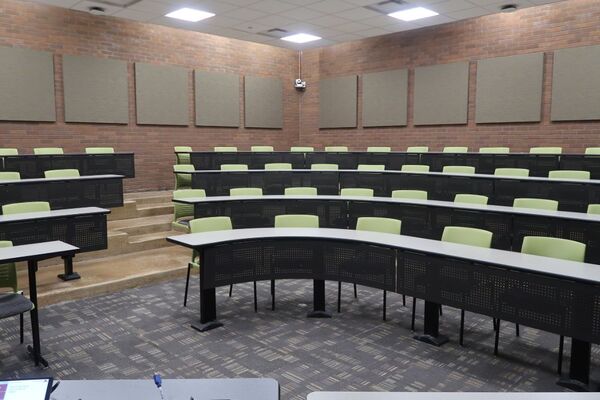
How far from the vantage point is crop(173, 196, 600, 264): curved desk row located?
16.3 ft

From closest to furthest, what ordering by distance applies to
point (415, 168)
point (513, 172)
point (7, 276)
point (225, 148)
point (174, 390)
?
point (174, 390), point (7, 276), point (513, 172), point (415, 168), point (225, 148)

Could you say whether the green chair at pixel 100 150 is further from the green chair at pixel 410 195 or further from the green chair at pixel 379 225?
the green chair at pixel 379 225

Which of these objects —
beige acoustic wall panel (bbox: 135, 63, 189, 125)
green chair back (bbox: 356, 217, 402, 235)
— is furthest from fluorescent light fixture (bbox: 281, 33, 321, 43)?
green chair back (bbox: 356, 217, 402, 235)

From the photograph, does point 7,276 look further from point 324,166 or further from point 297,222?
point 324,166

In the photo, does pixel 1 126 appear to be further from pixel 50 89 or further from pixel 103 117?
pixel 103 117

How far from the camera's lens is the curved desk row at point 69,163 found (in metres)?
7.23

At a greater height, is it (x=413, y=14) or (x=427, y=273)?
(x=413, y=14)

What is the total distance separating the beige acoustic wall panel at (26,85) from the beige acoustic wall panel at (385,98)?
7.07 meters

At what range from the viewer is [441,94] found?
36.2 ft

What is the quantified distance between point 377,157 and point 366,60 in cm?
391

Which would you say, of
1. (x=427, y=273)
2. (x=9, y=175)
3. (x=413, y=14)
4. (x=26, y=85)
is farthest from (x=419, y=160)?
(x=26, y=85)

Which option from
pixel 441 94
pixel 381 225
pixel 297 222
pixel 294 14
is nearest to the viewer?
pixel 381 225

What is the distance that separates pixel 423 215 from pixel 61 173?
5.25 m

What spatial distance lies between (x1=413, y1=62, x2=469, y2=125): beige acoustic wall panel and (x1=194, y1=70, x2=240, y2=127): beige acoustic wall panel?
4381mm
